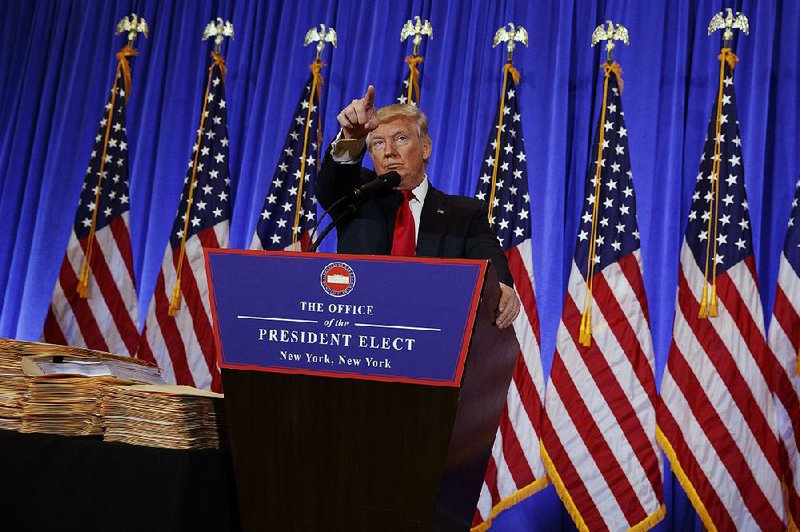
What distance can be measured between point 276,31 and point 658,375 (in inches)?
138

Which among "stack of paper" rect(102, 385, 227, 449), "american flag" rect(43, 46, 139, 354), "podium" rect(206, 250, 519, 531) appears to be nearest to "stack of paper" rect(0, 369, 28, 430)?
"stack of paper" rect(102, 385, 227, 449)

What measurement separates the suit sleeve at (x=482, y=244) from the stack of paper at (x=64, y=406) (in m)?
1.06

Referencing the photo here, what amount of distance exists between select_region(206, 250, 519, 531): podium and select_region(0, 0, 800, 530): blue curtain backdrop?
3531 mm

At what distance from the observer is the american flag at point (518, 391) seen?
4.66 metres

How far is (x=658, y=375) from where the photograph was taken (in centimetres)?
487

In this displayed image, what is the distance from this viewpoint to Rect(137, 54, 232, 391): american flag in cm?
525

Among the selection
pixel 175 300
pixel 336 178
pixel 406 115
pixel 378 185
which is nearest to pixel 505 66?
pixel 175 300

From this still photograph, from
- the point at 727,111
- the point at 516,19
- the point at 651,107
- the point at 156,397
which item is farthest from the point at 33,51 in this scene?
the point at 156,397

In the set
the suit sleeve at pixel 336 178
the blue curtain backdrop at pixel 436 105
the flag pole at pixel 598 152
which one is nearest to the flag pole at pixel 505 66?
the blue curtain backdrop at pixel 436 105

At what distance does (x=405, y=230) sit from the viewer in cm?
230

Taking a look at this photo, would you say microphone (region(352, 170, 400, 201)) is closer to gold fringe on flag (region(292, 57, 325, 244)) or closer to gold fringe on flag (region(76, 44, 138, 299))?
gold fringe on flag (region(292, 57, 325, 244))

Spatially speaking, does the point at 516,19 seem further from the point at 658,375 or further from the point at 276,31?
the point at 658,375

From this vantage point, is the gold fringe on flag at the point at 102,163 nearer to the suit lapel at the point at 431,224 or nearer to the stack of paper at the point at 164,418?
the suit lapel at the point at 431,224

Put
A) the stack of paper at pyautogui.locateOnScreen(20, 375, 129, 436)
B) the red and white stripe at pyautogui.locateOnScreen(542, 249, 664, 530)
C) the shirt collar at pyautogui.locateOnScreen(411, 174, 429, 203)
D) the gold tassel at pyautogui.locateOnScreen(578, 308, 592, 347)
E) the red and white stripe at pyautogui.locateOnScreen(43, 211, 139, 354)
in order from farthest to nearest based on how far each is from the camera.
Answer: the red and white stripe at pyautogui.locateOnScreen(43, 211, 139, 354) < the gold tassel at pyautogui.locateOnScreen(578, 308, 592, 347) < the red and white stripe at pyautogui.locateOnScreen(542, 249, 664, 530) < the shirt collar at pyautogui.locateOnScreen(411, 174, 429, 203) < the stack of paper at pyautogui.locateOnScreen(20, 375, 129, 436)
